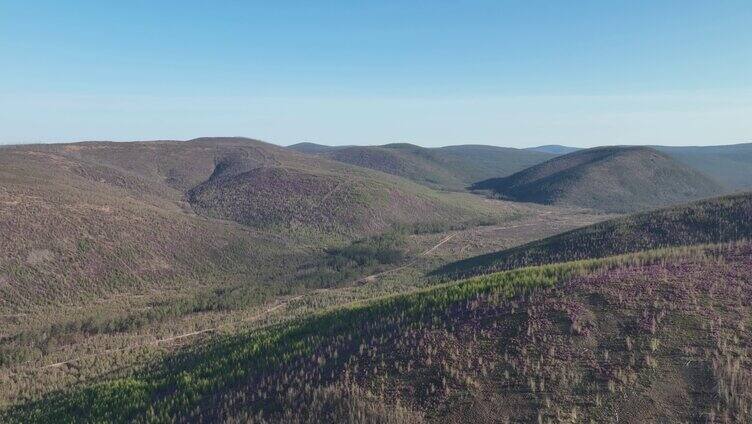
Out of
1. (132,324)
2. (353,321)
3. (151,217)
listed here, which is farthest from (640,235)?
(151,217)

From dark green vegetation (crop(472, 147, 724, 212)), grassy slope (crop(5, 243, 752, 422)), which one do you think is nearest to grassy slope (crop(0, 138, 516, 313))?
grassy slope (crop(5, 243, 752, 422))

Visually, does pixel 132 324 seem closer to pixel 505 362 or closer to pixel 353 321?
pixel 353 321

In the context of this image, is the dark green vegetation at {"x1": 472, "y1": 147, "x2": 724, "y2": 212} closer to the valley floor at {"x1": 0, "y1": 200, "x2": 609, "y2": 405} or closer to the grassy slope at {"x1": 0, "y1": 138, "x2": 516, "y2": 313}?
the grassy slope at {"x1": 0, "y1": 138, "x2": 516, "y2": 313}

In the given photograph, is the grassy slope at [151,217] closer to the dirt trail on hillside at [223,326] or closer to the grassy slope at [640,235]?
the dirt trail on hillside at [223,326]

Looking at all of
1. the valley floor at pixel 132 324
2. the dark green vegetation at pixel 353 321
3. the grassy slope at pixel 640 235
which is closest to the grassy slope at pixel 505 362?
the dark green vegetation at pixel 353 321

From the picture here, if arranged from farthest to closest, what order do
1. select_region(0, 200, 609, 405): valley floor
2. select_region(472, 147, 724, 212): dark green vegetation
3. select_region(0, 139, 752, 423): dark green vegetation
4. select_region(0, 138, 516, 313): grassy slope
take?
1. select_region(472, 147, 724, 212): dark green vegetation
2. select_region(0, 138, 516, 313): grassy slope
3. select_region(0, 200, 609, 405): valley floor
4. select_region(0, 139, 752, 423): dark green vegetation
